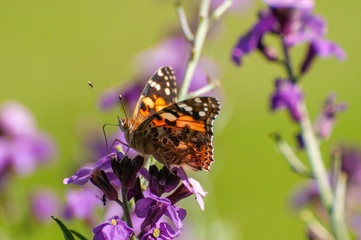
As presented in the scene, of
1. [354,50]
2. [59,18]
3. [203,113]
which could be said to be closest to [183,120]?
[203,113]

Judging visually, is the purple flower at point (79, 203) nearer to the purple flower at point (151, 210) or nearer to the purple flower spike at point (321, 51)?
the purple flower at point (151, 210)

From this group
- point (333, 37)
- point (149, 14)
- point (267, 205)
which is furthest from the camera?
point (149, 14)

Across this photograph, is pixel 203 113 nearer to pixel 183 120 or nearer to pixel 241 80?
pixel 183 120

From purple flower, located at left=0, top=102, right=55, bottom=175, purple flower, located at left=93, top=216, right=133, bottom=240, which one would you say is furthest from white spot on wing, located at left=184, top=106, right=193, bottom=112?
purple flower, located at left=0, top=102, right=55, bottom=175

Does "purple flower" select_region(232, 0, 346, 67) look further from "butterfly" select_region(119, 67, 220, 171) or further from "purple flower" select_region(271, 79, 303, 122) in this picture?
"butterfly" select_region(119, 67, 220, 171)

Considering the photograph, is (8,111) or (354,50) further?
(354,50)

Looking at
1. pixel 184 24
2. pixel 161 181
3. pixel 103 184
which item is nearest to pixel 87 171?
pixel 103 184

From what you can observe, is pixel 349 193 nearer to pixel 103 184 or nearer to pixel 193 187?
pixel 193 187
